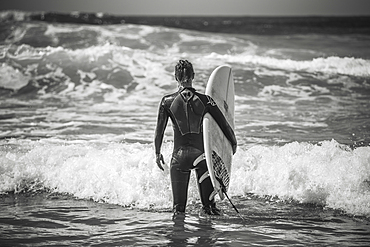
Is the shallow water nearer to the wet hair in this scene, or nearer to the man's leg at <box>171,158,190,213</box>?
the man's leg at <box>171,158,190,213</box>

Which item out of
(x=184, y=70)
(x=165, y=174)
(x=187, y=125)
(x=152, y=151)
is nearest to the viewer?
(x=184, y=70)

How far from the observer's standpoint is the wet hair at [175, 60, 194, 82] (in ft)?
14.0

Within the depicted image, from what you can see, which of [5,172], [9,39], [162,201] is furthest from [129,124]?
[9,39]

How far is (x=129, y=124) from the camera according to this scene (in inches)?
389

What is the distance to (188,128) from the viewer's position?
4.39m

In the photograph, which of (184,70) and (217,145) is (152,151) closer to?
(217,145)

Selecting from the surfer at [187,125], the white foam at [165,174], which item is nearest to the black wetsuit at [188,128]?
the surfer at [187,125]

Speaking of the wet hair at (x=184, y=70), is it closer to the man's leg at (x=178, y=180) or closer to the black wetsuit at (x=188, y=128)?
the black wetsuit at (x=188, y=128)

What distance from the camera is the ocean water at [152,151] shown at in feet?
15.1

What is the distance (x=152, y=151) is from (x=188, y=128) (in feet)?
8.37

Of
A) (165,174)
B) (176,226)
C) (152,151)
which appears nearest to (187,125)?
(176,226)

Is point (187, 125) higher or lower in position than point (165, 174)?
higher

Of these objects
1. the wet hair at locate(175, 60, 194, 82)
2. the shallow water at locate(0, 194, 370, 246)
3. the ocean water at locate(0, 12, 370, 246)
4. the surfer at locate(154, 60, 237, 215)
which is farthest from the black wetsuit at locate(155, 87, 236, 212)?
the shallow water at locate(0, 194, 370, 246)

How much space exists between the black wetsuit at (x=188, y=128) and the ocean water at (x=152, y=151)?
0.34 meters
